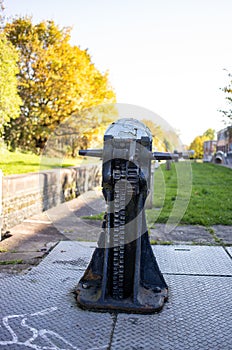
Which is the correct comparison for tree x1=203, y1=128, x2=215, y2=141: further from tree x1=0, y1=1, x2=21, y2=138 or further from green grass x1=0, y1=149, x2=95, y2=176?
tree x1=0, y1=1, x2=21, y2=138

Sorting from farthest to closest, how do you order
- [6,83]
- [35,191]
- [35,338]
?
[6,83] < [35,191] < [35,338]

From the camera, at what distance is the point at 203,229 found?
776 cm

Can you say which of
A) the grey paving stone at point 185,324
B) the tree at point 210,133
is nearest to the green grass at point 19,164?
the grey paving stone at point 185,324

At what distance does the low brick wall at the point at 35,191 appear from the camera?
720 centimetres

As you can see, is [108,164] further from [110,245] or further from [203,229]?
[203,229]

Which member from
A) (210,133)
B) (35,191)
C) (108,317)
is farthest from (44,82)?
(210,133)

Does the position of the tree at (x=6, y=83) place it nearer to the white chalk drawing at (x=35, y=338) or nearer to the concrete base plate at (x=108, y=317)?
the concrete base plate at (x=108, y=317)

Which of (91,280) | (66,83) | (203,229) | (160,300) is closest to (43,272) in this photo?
(91,280)

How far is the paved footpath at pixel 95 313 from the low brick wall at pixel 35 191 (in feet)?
1.97

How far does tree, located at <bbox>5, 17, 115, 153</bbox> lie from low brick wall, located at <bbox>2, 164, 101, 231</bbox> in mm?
13959

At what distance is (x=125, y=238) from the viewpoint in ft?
12.8

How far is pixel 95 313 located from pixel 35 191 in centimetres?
535

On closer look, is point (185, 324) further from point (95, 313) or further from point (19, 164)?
point (19, 164)

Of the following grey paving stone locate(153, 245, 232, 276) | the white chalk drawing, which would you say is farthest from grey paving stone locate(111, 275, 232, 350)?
grey paving stone locate(153, 245, 232, 276)
